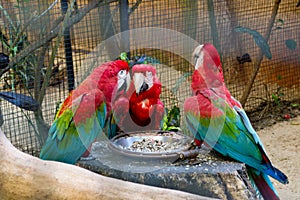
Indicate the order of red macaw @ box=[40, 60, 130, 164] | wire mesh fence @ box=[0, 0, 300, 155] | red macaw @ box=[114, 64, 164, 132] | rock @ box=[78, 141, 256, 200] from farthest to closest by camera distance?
wire mesh fence @ box=[0, 0, 300, 155] → red macaw @ box=[114, 64, 164, 132] → red macaw @ box=[40, 60, 130, 164] → rock @ box=[78, 141, 256, 200]

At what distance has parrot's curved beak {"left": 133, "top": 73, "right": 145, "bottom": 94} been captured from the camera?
1.97m

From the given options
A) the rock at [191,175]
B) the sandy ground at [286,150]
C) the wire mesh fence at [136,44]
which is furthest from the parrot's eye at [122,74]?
the sandy ground at [286,150]

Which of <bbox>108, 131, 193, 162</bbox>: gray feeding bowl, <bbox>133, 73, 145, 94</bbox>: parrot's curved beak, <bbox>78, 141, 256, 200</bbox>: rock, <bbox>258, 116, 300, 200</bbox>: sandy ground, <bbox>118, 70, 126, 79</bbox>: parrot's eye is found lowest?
<bbox>258, 116, 300, 200</bbox>: sandy ground

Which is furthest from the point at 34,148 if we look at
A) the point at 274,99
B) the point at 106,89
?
the point at 274,99

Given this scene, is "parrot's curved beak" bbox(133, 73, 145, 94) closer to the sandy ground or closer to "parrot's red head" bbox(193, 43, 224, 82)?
"parrot's red head" bbox(193, 43, 224, 82)

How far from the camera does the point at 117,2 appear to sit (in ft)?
9.17

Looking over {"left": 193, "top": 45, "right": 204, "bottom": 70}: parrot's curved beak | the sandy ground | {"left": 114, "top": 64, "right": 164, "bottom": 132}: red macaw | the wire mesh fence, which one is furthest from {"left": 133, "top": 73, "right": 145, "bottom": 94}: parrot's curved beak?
the sandy ground

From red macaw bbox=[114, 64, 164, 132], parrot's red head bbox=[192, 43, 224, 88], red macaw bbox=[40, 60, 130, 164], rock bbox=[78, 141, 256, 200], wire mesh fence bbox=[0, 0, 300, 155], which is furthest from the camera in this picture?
wire mesh fence bbox=[0, 0, 300, 155]

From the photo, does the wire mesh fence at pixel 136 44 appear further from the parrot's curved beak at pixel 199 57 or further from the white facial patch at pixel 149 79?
the parrot's curved beak at pixel 199 57

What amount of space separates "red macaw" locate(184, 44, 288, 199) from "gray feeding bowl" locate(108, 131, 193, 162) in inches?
3.3

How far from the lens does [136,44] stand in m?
3.14

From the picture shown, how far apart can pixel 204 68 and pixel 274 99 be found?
7.01 feet

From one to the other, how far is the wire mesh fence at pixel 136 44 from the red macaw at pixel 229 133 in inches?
46.3

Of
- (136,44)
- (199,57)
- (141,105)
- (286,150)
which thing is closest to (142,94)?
(141,105)
